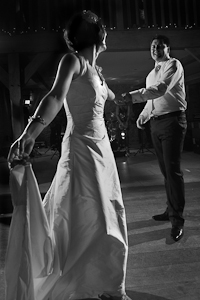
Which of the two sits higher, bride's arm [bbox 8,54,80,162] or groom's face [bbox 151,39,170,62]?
groom's face [bbox 151,39,170,62]

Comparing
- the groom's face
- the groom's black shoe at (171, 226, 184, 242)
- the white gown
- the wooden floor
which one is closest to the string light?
the wooden floor

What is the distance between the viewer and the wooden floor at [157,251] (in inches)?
86.9

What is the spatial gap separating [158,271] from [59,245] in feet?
2.89

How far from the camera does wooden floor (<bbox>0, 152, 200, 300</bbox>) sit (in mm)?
2207

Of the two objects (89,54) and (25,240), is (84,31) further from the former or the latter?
(25,240)

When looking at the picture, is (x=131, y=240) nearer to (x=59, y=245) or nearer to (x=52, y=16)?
(x=59, y=245)

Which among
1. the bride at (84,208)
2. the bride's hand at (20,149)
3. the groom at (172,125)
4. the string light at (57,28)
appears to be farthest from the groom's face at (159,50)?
the string light at (57,28)

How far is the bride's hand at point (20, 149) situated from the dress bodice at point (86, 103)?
389 mm

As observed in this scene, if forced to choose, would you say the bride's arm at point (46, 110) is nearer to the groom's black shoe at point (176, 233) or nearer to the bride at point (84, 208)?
the bride at point (84, 208)

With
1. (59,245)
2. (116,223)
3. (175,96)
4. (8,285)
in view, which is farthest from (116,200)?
(175,96)

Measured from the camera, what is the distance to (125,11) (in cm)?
716

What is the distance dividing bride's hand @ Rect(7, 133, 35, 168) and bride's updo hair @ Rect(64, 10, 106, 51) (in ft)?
2.07

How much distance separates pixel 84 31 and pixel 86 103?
39 cm

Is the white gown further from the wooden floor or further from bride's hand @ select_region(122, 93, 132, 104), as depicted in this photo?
bride's hand @ select_region(122, 93, 132, 104)
